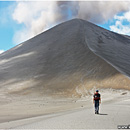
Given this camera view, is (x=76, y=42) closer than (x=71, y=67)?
No

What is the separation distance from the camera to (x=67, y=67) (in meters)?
53.7

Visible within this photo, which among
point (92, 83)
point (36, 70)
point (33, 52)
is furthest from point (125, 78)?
point (33, 52)

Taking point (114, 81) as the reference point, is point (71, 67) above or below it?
above

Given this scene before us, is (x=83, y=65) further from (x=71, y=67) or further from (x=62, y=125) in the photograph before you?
(x=62, y=125)

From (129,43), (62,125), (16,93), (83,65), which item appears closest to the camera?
(62,125)

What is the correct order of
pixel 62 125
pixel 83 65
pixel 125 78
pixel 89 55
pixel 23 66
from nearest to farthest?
pixel 62 125
pixel 125 78
pixel 83 65
pixel 89 55
pixel 23 66

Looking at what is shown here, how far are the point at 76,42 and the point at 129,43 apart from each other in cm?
2570

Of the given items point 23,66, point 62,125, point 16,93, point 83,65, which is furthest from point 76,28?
point 62,125

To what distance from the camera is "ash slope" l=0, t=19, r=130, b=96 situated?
137 ft

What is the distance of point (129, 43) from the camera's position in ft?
278

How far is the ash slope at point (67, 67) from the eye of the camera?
137ft

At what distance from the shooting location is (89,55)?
181 feet

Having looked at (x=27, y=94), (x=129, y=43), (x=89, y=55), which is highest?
(x=129, y=43)

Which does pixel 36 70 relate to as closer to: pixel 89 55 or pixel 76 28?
pixel 89 55
